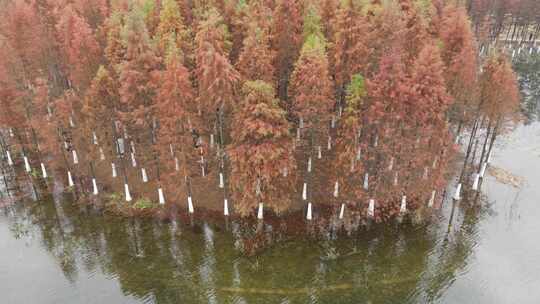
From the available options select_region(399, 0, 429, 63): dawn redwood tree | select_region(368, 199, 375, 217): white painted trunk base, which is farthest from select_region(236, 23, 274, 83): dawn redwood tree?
select_region(368, 199, 375, 217): white painted trunk base

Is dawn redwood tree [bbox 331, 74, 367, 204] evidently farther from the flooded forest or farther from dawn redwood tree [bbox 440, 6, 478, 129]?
dawn redwood tree [bbox 440, 6, 478, 129]

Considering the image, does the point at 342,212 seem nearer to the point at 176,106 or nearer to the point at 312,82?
the point at 312,82

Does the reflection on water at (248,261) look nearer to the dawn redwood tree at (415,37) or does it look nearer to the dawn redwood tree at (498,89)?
the dawn redwood tree at (498,89)

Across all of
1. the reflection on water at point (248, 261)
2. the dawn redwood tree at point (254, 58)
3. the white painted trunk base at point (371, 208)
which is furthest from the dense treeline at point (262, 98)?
the reflection on water at point (248, 261)

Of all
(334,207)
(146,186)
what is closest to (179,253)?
(146,186)

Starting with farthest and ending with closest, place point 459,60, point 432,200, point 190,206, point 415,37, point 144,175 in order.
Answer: point 144,175, point 432,200, point 190,206, point 415,37, point 459,60

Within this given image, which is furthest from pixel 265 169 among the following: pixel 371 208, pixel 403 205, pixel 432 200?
pixel 432 200

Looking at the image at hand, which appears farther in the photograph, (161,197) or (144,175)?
(144,175)
